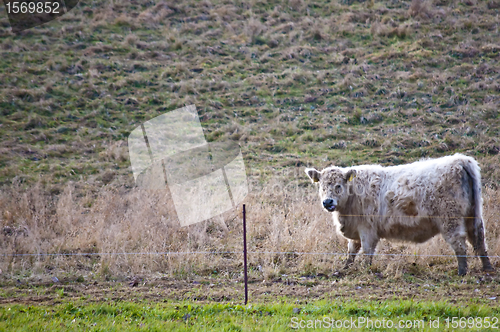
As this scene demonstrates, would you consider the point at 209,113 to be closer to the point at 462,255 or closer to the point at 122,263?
the point at 122,263

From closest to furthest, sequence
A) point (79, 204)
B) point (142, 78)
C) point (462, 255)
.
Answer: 1. point (462, 255)
2. point (79, 204)
3. point (142, 78)

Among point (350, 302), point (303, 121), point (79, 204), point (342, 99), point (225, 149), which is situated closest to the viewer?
point (350, 302)

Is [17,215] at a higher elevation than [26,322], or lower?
lower

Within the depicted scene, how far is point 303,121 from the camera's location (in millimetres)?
19906

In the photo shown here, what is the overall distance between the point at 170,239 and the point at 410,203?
17.3 feet

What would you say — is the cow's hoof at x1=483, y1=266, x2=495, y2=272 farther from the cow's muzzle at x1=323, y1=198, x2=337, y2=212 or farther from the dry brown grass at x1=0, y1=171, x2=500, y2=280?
the cow's muzzle at x1=323, y1=198, x2=337, y2=212

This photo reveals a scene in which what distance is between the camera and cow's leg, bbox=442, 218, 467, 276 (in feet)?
26.5

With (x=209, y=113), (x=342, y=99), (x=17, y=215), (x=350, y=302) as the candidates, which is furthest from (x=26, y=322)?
(x=342, y=99)

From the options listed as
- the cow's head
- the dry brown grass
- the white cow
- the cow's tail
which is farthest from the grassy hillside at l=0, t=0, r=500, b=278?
the cow's head

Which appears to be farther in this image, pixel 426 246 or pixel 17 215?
pixel 17 215

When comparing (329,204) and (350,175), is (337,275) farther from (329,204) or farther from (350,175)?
(350,175)

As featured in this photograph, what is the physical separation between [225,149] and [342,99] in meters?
6.72

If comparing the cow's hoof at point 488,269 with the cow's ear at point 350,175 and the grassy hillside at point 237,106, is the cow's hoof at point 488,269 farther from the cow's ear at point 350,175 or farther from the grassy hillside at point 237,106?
the cow's ear at point 350,175

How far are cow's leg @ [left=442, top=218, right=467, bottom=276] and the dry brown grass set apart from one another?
0.41 metres
